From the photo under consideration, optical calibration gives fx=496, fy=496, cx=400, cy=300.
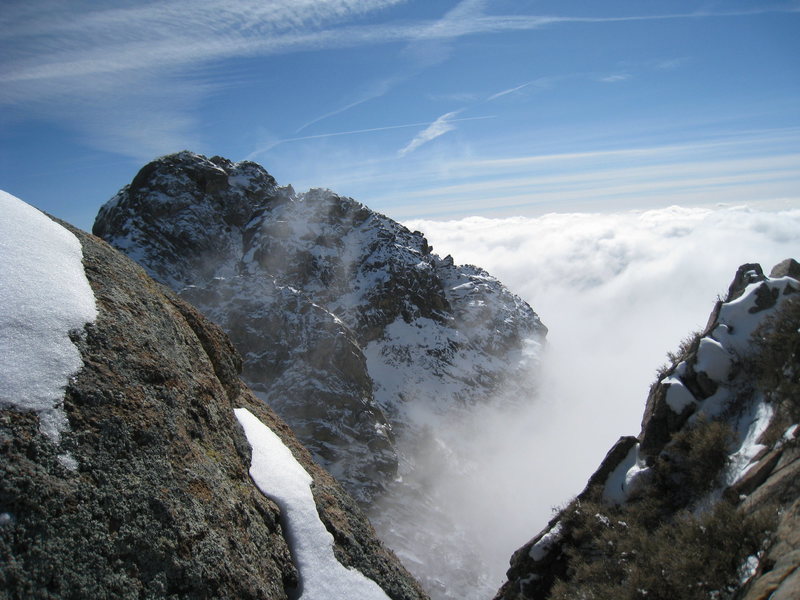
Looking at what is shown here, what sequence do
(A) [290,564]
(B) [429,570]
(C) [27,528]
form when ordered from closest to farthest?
(C) [27,528] → (A) [290,564] → (B) [429,570]

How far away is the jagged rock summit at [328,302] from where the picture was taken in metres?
93.4

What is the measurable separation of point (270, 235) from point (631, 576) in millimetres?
136994

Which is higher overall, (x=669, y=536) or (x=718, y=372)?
(x=718, y=372)

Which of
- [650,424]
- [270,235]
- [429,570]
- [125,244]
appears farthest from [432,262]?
[650,424]

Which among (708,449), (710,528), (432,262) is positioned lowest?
(710,528)

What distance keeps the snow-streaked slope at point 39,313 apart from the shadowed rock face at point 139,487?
5.0 inches

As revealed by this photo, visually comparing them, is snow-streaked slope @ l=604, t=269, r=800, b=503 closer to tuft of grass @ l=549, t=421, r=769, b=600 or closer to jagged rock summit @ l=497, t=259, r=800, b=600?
jagged rock summit @ l=497, t=259, r=800, b=600

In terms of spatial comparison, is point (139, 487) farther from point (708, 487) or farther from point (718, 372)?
point (718, 372)

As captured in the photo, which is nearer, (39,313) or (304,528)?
A: (39,313)

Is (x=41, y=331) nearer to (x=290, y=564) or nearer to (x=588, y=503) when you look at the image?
(x=290, y=564)

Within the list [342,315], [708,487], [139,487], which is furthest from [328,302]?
[139,487]

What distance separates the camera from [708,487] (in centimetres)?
934

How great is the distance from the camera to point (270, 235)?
137500 mm

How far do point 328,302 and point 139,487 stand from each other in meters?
142
